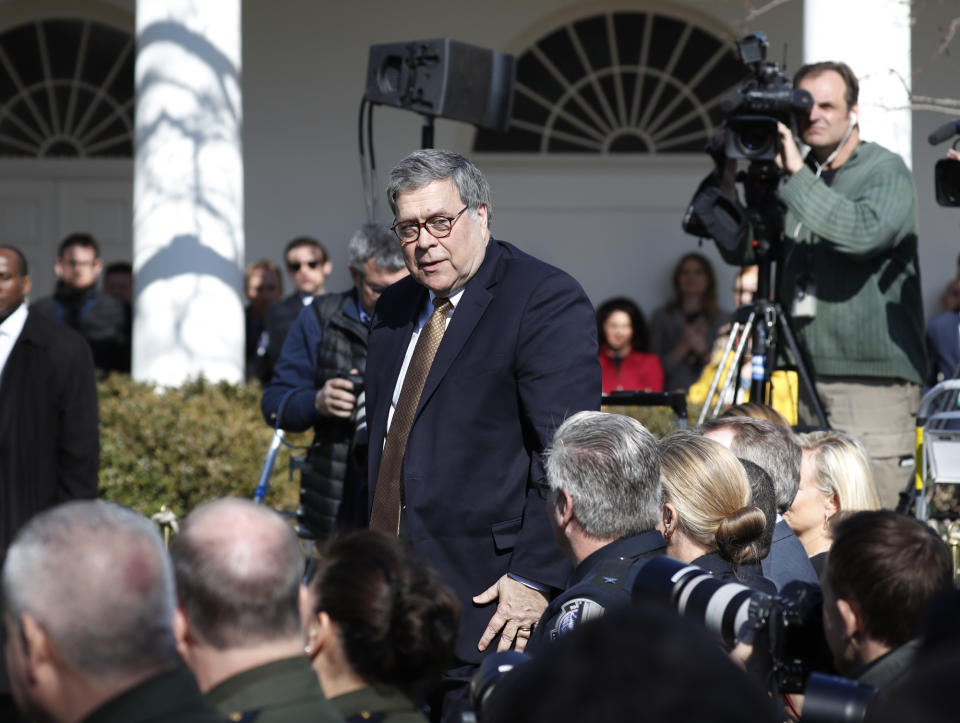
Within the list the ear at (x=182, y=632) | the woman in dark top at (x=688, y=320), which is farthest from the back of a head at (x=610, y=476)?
the woman in dark top at (x=688, y=320)

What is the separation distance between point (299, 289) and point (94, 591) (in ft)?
22.7

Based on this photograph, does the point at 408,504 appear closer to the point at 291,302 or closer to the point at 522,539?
the point at 522,539

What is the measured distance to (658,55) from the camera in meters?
11.5

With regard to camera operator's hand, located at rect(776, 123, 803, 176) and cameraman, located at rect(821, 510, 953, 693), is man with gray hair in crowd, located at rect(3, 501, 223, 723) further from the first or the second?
camera operator's hand, located at rect(776, 123, 803, 176)

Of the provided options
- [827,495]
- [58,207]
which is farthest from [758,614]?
[58,207]

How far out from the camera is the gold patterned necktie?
3711mm

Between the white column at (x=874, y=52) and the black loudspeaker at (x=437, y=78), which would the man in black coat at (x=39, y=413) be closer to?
the black loudspeaker at (x=437, y=78)

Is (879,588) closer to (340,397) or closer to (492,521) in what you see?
(492,521)

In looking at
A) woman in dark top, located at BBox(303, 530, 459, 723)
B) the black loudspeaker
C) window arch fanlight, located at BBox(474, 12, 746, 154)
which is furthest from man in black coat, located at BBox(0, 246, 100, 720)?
window arch fanlight, located at BBox(474, 12, 746, 154)

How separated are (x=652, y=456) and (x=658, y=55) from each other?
894 cm

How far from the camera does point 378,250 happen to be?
5.24m

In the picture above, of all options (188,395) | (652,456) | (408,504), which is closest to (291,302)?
(188,395)

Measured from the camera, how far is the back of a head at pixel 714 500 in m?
3.21

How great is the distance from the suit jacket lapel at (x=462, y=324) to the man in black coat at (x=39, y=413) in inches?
103
